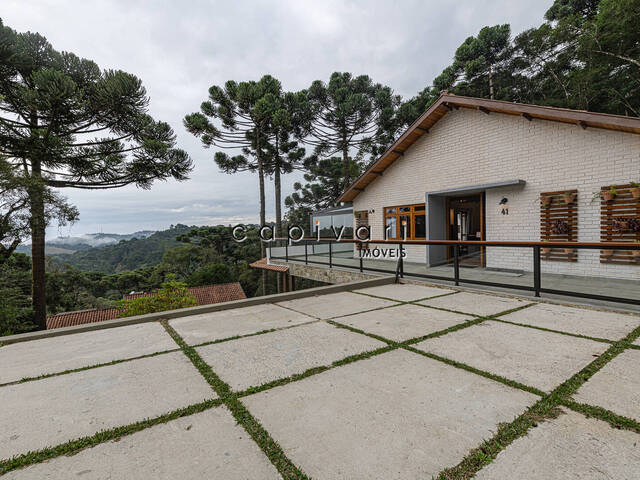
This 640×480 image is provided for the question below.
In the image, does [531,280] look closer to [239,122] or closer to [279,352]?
[279,352]

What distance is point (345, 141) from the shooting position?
21.6 m

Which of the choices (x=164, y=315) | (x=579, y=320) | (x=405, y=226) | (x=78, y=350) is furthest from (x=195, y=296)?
(x=579, y=320)

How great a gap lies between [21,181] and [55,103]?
3.00 meters

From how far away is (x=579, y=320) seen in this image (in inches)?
137

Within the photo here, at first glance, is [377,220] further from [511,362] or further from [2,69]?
[2,69]

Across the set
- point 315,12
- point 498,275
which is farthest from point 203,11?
point 498,275

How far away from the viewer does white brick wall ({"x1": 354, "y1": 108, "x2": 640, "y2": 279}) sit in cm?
604

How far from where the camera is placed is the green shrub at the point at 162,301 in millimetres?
5914

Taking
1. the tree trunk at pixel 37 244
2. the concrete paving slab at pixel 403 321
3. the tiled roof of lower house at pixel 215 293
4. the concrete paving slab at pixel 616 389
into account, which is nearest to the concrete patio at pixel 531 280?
the concrete paving slab at pixel 403 321

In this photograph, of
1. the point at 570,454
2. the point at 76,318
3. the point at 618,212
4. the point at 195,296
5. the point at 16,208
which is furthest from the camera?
the point at 195,296

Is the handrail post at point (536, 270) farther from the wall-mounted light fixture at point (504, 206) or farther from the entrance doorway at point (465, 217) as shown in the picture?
the entrance doorway at point (465, 217)

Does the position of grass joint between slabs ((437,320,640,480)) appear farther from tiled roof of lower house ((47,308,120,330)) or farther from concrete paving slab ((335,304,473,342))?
tiled roof of lower house ((47,308,120,330))

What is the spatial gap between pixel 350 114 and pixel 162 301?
1804cm

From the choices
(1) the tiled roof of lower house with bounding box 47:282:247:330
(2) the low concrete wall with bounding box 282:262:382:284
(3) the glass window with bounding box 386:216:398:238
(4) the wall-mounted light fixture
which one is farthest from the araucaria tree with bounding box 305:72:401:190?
(4) the wall-mounted light fixture
